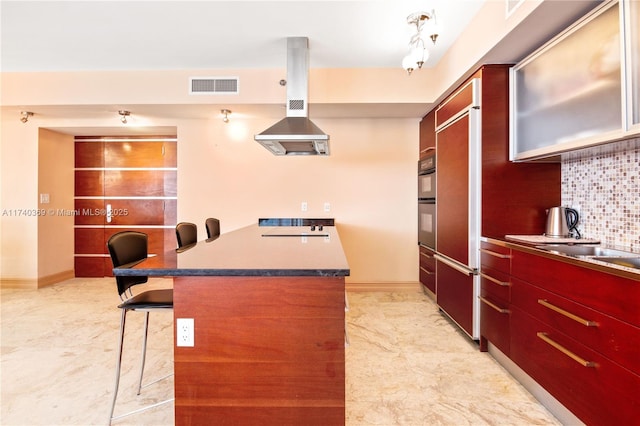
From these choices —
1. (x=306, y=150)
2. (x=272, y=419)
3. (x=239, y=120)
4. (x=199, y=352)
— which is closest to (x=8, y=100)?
(x=239, y=120)

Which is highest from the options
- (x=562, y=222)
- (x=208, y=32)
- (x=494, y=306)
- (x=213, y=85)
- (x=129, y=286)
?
(x=208, y=32)

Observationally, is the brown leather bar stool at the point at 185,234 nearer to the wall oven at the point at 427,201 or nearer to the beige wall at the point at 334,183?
the beige wall at the point at 334,183

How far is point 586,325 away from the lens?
1.43 meters

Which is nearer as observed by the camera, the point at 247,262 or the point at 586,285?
the point at 247,262

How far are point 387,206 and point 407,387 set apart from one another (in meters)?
2.52

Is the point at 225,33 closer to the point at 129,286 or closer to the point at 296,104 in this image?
the point at 296,104

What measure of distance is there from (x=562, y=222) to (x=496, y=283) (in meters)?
0.64

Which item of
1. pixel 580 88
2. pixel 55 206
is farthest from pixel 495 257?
pixel 55 206

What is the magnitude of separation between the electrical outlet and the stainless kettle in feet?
8.02

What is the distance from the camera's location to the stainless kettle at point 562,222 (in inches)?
85.8

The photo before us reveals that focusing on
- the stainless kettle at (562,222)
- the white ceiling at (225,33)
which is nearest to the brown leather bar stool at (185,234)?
the white ceiling at (225,33)

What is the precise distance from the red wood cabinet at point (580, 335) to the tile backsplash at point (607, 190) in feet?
2.03

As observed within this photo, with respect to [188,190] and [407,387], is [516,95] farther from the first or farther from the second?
Result: [188,190]

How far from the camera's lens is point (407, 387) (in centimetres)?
196
